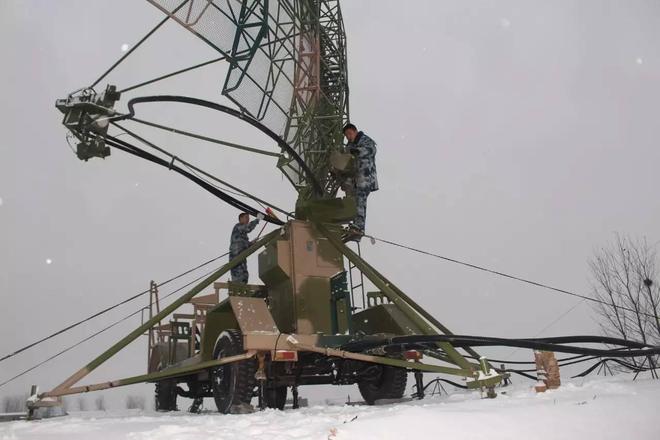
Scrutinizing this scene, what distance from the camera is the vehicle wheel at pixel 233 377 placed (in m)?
7.21

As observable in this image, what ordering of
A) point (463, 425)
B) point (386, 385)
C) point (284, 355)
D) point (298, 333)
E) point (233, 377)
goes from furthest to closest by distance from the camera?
point (386, 385), point (298, 333), point (233, 377), point (284, 355), point (463, 425)

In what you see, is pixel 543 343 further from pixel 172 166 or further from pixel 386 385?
pixel 172 166

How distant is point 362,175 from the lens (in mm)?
9648

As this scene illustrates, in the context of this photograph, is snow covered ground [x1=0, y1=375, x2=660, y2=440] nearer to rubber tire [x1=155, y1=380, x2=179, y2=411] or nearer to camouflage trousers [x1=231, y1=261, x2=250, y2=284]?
camouflage trousers [x1=231, y1=261, x2=250, y2=284]

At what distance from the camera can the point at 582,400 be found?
16.4ft

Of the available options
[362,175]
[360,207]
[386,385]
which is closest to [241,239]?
[360,207]

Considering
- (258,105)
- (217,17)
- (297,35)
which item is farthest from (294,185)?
(217,17)

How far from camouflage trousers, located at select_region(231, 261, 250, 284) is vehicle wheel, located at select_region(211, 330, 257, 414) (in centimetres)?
252

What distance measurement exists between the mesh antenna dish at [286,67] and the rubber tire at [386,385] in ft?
11.8

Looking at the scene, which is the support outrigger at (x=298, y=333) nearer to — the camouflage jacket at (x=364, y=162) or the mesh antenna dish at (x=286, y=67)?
the camouflage jacket at (x=364, y=162)

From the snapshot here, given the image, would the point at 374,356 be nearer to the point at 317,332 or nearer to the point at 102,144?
the point at 317,332

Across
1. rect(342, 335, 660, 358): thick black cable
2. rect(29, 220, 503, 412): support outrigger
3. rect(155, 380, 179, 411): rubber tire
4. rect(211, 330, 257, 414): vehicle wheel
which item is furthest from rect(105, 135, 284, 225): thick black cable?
rect(155, 380, 179, 411): rubber tire

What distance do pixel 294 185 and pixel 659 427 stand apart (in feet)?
24.5

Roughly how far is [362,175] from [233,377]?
4.28 metres
